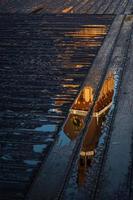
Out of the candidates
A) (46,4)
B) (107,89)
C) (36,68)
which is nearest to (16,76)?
(36,68)

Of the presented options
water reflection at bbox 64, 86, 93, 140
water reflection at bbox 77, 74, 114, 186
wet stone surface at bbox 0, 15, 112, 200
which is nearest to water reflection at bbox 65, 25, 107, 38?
wet stone surface at bbox 0, 15, 112, 200

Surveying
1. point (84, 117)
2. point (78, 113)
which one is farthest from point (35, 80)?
point (84, 117)

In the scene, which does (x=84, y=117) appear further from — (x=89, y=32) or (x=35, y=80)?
(x=89, y=32)

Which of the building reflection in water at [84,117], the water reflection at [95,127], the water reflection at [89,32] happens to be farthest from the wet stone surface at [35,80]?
the water reflection at [95,127]

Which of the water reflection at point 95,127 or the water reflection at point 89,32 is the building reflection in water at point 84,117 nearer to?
the water reflection at point 95,127

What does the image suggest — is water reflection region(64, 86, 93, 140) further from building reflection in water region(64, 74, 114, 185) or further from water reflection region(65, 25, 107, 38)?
water reflection region(65, 25, 107, 38)

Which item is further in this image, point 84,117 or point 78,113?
point 78,113
